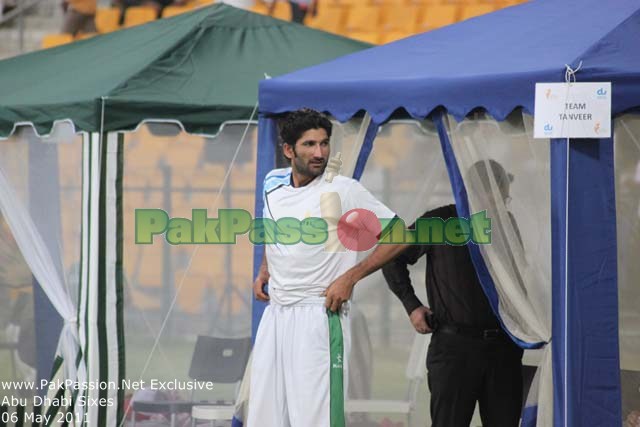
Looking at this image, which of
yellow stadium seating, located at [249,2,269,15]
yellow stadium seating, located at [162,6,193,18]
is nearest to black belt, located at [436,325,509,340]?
yellow stadium seating, located at [249,2,269,15]

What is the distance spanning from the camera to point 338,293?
5.34 metres

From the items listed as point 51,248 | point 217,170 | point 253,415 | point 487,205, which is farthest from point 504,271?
point 51,248

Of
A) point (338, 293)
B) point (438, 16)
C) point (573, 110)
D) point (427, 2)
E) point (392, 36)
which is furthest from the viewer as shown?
point (427, 2)

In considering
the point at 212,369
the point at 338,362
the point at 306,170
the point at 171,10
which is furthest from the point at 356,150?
the point at 171,10

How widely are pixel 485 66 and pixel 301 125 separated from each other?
2.76 feet

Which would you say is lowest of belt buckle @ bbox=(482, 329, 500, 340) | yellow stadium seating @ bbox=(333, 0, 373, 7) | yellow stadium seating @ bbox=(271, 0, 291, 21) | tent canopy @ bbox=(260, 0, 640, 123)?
belt buckle @ bbox=(482, 329, 500, 340)

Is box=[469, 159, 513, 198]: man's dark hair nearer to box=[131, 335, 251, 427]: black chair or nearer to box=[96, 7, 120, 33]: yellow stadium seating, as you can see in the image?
box=[131, 335, 251, 427]: black chair

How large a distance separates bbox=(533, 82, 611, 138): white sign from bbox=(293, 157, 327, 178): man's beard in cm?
89

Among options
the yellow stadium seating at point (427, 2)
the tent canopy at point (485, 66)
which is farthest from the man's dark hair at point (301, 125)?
the yellow stadium seating at point (427, 2)

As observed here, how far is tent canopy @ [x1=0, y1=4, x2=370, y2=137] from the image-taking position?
7434 mm

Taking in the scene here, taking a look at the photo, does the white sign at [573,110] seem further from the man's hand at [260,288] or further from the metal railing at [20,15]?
the metal railing at [20,15]

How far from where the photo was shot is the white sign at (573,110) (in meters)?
5.14

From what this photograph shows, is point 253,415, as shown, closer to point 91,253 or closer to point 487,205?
point 487,205

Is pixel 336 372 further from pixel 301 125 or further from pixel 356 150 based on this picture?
pixel 356 150
